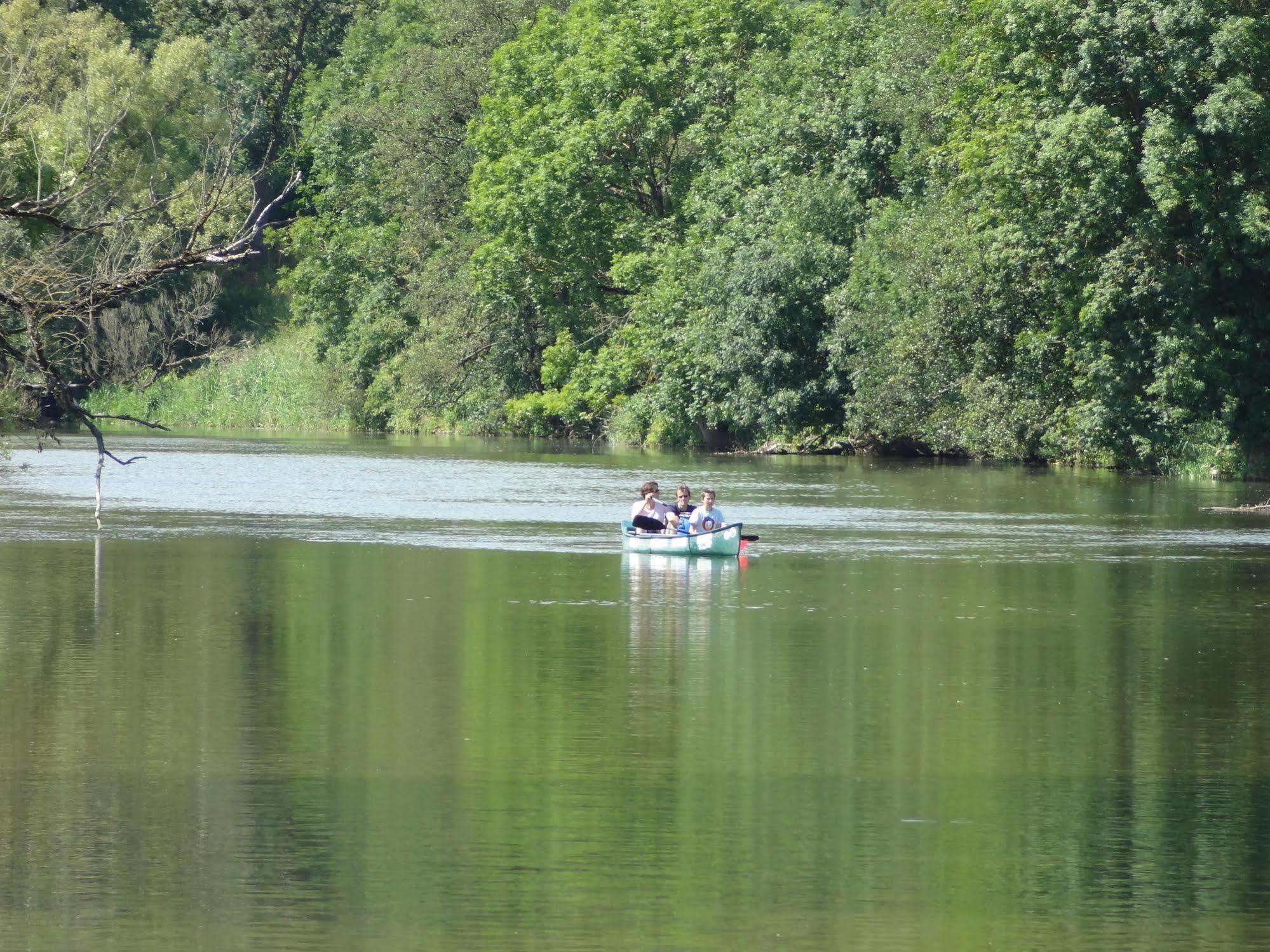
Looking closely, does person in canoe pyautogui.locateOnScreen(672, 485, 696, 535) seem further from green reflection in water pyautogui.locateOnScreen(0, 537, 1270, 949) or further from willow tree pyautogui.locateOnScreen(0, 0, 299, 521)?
willow tree pyautogui.locateOnScreen(0, 0, 299, 521)

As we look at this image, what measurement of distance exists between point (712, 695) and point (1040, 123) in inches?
1235

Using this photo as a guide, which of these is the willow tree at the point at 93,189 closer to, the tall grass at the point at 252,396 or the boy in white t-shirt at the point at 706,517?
the tall grass at the point at 252,396

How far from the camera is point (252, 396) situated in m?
90.2

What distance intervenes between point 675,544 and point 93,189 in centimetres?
1845

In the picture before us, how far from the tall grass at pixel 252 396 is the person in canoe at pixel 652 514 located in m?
57.2

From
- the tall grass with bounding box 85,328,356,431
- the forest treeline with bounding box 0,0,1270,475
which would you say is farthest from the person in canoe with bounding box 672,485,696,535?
the tall grass with bounding box 85,328,356,431

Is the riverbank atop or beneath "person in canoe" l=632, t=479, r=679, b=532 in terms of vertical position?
atop

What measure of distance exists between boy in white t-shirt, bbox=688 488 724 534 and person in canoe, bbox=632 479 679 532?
30 cm

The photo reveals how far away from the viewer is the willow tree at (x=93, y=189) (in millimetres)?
10641

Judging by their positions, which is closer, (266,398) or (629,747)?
(629,747)

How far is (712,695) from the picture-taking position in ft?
53.3

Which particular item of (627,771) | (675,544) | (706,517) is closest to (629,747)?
(627,771)

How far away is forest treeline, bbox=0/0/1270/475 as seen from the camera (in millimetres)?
45156

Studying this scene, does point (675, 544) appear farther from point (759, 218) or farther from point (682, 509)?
point (759, 218)
